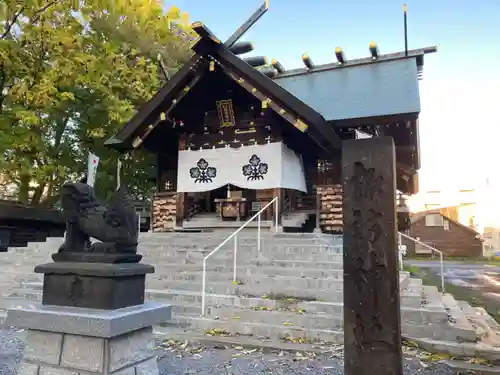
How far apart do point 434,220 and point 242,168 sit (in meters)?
35.9

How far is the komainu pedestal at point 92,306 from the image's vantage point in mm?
3107

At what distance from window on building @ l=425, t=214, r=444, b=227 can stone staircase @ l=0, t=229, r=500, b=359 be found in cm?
3648

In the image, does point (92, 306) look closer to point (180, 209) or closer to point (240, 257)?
point (240, 257)

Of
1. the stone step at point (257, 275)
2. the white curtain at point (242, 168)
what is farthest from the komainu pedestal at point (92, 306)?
the white curtain at point (242, 168)

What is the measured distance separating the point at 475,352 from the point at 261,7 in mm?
11307

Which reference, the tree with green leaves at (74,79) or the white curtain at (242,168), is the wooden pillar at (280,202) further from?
the tree with green leaves at (74,79)

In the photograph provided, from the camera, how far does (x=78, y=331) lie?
310cm

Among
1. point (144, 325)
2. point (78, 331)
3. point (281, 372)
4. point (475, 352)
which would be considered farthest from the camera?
point (475, 352)

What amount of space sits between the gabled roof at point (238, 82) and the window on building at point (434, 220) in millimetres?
34670

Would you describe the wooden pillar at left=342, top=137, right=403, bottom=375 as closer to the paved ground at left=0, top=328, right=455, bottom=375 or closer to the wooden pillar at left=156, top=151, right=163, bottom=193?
the paved ground at left=0, top=328, right=455, bottom=375

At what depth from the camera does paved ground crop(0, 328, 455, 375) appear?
4535 mm

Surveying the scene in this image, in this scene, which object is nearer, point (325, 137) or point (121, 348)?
point (121, 348)

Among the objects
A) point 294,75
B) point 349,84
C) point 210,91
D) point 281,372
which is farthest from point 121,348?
point 294,75

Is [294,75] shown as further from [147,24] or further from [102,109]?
[102,109]
